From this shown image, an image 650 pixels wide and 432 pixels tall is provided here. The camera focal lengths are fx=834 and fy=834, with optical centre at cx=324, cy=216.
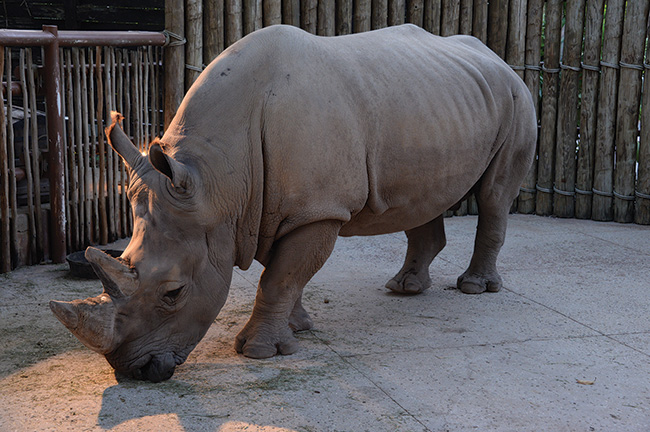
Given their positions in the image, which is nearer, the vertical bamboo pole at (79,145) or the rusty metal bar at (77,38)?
the rusty metal bar at (77,38)

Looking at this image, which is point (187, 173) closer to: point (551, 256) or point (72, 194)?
point (72, 194)

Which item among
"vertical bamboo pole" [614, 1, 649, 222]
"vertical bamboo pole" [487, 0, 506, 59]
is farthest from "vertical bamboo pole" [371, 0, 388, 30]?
"vertical bamboo pole" [614, 1, 649, 222]

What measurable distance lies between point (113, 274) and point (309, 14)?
4731 mm

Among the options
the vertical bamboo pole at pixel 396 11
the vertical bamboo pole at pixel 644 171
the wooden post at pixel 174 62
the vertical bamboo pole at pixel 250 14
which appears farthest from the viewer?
the vertical bamboo pole at pixel 644 171

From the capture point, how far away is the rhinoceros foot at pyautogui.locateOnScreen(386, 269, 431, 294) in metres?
5.89

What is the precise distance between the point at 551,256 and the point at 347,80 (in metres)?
3.18

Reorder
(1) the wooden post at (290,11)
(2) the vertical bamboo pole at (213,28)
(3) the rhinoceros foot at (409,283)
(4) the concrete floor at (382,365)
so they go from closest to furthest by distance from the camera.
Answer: (4) the concrete floor at (382,365)
(3) the rhinoceros foot at (409,283)
(2) the vertical bamboo pole at (213,28)
(1) the wooden post at (290,11)

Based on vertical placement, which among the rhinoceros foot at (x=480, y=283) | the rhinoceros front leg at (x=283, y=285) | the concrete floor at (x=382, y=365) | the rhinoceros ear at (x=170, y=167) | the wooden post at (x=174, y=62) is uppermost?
the wooden post at (x=174, y=62)

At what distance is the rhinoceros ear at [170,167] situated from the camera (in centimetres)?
Result: 375

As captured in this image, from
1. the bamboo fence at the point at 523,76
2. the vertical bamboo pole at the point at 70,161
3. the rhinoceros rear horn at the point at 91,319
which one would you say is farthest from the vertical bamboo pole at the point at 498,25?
the rhinoceros rear horn at the point at 91,319

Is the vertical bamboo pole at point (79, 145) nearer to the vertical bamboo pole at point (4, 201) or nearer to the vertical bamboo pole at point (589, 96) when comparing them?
the vertical bamboo pole at point (4, 201)

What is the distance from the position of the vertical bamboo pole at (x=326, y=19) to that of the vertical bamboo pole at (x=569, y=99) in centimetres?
245

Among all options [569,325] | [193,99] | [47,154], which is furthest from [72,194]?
[569,325]

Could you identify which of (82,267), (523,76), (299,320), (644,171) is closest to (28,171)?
(82,267)
